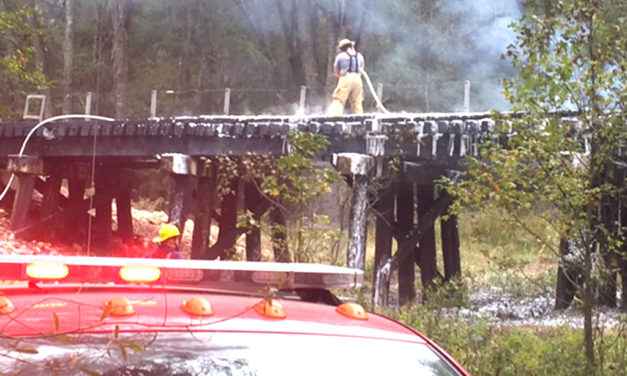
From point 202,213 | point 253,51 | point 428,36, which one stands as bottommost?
point 202,213

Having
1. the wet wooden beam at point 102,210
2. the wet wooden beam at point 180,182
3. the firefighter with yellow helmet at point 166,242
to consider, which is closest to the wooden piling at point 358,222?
the wet wooden beam at point 180,182

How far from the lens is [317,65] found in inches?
1389

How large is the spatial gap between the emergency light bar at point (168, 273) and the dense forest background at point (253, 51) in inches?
957

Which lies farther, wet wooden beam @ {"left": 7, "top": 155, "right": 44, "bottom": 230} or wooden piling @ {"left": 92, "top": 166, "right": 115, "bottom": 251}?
wooden piling @ {"left": 92, "top": 166, "right": 115, "bottom": 251}

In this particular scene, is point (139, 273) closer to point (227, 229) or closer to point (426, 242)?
point (426, 242)

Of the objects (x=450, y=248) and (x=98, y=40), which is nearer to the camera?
(x=450, y=248)

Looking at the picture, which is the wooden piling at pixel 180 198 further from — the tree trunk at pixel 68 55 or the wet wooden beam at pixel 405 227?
the tree trunk at pixel 68 55

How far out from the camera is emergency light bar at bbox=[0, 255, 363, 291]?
273cm

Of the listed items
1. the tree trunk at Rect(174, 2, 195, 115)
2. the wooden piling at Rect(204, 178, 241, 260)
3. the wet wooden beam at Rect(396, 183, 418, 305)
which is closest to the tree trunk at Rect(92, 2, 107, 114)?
the tree trunk at Rect(174, 2, 195, 115)

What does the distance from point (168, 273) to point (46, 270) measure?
0.37 meters

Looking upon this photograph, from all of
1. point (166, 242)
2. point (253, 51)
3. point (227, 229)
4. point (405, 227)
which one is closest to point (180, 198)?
point (227, 229)

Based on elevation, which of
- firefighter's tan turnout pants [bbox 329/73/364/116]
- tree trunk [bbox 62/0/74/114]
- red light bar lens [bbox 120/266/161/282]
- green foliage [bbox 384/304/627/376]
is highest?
tree trunk [bbox 62/0/74/114]

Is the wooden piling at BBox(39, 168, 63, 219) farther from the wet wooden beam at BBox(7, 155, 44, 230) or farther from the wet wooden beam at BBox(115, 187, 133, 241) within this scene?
the wet wooden beam at BBox(115, 187, 133, 241)

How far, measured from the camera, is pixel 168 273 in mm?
2889
